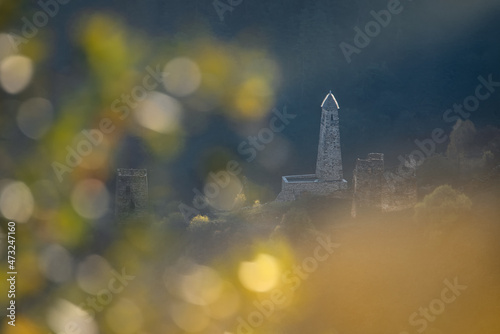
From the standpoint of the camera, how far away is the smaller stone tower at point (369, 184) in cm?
4659

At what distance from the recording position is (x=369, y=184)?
4662 cm

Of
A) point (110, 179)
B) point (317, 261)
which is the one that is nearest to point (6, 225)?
point (317, 261)

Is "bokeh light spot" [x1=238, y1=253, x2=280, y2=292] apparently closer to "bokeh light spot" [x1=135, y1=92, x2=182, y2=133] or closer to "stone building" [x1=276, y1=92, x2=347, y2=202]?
"stone building" [x1=276, y1=92, x2=347, y2=202]

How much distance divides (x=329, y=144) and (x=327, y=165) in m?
1.77

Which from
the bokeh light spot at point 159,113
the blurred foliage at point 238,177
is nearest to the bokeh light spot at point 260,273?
the blurred foliage at point 238,177

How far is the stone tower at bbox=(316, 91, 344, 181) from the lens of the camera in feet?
177

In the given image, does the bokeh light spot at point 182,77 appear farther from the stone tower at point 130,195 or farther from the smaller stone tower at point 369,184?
the smaller stone tower at point 369,184

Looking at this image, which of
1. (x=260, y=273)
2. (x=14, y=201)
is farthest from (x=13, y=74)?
(x=260, y=273)

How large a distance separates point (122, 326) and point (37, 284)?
7118mm

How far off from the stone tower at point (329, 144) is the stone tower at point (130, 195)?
1467 cm

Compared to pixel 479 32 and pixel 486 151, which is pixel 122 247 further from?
pixel 479 32

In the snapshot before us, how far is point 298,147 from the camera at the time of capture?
73438mm

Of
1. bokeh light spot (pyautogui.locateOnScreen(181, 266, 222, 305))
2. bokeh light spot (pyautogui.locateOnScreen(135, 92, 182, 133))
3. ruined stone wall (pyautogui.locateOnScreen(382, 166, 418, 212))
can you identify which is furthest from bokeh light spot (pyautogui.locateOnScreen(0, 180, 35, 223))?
bokeh light spot (pyautogui.locateOnScreen(135, 92, 182, 133))

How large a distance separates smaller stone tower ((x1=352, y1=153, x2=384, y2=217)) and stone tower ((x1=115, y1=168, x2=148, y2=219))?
16.5m
